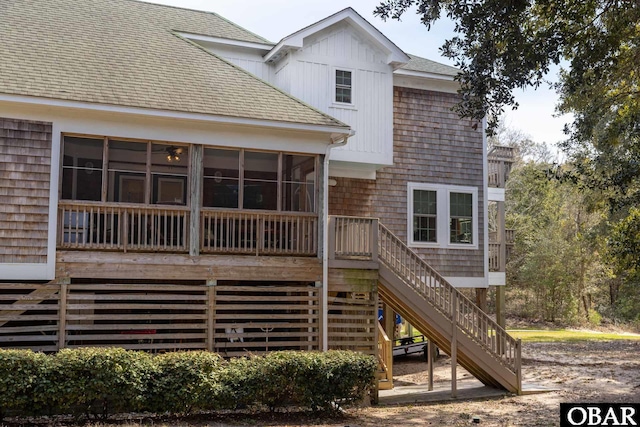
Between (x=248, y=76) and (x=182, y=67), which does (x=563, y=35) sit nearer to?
(x=248, y=76)

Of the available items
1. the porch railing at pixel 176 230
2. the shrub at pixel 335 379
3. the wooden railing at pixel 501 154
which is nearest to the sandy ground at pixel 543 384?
the shrub at pixel 335 379

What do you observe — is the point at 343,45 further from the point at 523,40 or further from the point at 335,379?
the point at 335,379

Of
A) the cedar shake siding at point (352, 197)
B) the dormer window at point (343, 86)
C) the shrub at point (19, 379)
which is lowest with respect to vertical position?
the shrub at point (19, 379)

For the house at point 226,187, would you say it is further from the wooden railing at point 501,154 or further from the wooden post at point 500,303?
the wooden post at point 500,303

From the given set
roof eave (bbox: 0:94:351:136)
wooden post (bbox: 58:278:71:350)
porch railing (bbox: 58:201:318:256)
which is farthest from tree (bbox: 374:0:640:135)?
wooden post (bbox: 58:278:71:350)

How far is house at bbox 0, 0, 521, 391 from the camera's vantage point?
13977 millimetres

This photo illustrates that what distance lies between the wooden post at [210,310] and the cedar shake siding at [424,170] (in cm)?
480

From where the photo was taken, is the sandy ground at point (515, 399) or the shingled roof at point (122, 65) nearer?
the sandy ground at point (515, 399)

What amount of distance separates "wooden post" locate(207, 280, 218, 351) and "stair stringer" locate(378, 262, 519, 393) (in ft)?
12.6

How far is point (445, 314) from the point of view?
16734mm

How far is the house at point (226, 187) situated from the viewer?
14.0 m

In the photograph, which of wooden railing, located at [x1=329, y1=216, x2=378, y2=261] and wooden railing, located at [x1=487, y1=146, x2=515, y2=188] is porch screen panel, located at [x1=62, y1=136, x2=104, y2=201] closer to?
wooden railing, located at [x1=329, y1=216, x2=378, y2=261]

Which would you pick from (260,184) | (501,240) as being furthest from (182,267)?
(501,240)

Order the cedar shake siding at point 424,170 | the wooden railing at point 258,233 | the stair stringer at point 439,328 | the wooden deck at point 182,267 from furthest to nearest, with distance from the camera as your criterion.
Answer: the cedar shake siding at point 424,170 < the stair stringer at point 439,328 < the wooden railing at point 258,233 < the wooden deck at point 182,267
